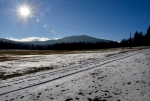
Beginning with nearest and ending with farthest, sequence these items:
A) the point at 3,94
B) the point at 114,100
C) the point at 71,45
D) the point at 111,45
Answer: the point at 114,100 < the point at 3,94 < the point at 111,45 < the point at 71,45

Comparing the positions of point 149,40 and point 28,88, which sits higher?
point 149,40

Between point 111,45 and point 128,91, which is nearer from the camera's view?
point 128,91

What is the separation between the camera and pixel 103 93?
770cm

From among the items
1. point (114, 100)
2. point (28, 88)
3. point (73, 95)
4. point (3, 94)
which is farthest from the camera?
point (28, 88)

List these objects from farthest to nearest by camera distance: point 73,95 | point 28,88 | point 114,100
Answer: point 28,88 < point 73,95 < point 114,100

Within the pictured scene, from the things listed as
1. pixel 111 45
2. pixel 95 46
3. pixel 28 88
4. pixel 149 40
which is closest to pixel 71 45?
pixel 95 46

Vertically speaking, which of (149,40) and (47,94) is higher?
(149,40)

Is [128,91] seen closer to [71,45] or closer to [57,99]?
[57,99]

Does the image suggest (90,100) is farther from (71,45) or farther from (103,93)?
(71,45)

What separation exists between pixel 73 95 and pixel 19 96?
11.9 ft

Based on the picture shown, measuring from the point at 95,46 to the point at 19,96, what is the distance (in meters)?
138

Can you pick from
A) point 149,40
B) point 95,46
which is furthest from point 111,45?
point 149,40

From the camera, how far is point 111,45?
453ft

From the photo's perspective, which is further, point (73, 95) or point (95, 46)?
point (95, 46)
